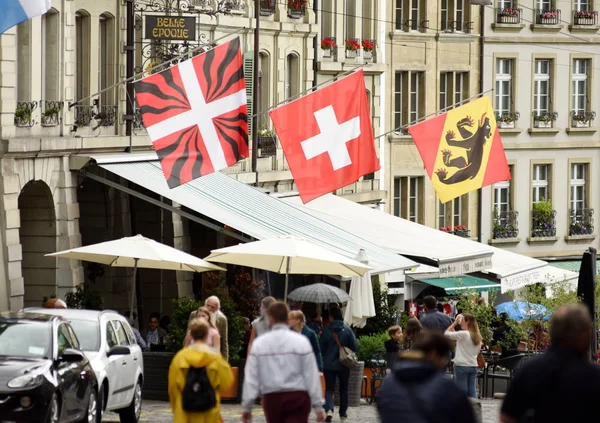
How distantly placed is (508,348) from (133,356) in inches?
459

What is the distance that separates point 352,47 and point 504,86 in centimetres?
1069

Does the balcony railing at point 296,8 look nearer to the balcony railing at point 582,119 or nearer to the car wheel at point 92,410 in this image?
the balcony railing at point 582,119

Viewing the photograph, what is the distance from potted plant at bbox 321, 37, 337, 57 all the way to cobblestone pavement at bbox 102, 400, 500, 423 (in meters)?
17.4

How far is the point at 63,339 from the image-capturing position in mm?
17531

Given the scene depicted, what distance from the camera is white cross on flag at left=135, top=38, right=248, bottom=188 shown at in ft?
79.2

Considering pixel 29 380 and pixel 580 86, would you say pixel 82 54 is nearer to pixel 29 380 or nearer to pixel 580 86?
pixel 29 380

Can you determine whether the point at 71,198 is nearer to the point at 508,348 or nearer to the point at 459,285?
the point at 508,348

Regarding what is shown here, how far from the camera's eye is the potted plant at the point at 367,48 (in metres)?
43.4

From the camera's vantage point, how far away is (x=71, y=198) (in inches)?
1136

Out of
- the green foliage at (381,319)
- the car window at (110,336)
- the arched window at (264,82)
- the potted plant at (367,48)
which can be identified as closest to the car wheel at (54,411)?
the car window at (110,336)

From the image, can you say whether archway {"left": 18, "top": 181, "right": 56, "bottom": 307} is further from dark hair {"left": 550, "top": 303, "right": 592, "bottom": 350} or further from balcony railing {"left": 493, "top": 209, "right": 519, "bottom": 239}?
balcony railing {"left": 493, "top": 209, "right": 519, "bottom": 239}

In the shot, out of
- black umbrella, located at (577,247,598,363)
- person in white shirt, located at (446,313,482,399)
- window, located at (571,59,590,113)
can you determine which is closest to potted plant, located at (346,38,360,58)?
window, located at (571,59,590,113)

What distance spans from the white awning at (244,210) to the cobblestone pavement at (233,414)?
3620 millimetres

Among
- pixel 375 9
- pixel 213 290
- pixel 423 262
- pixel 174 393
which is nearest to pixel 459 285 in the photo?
pixel 423 262
